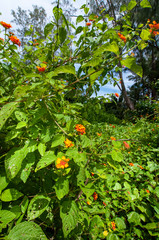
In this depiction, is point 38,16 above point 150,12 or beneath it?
above

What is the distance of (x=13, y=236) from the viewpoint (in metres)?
0.48

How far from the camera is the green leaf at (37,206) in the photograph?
22.8 inches

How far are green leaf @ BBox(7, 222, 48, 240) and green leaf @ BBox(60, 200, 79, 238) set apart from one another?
4.8 inches

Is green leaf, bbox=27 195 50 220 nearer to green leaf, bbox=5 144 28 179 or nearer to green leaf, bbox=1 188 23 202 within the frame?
green leaf, bbox=1 188 23 202

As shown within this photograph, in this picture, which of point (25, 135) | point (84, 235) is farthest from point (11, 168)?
point (84, 235)

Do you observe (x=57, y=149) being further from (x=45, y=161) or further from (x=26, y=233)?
(x=26, y=233)

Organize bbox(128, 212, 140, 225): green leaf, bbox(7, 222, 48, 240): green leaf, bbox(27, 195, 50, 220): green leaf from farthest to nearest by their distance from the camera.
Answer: bbox(128, 212, 140, 225): green leaf, bbox(27, 195, 50, 220): green leaf, bbox(7, 222, 48, 240): green leaf

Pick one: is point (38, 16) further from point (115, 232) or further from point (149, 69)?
point (115, 232)

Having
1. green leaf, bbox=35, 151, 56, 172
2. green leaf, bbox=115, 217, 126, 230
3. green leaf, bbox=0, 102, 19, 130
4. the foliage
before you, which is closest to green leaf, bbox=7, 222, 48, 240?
the foliage

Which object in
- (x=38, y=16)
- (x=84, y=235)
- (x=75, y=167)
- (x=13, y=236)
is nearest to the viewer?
(x=13, y=236)

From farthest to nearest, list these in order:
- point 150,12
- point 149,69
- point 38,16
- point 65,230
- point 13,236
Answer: point 38,16, point 149,69, point 150,12, point 65,230, point 13,236

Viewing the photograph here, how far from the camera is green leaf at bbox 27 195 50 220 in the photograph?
1.90ft

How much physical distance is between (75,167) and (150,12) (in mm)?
9720

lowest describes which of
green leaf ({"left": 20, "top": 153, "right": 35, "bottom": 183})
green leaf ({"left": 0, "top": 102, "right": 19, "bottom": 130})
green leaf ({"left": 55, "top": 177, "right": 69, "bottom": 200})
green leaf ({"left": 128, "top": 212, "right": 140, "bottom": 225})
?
green leaf ({"left": 128, "top": 212, "right": 140, "bottom": 225})
